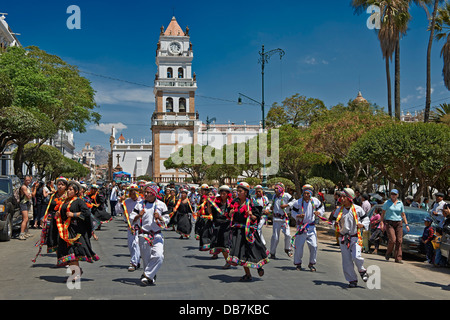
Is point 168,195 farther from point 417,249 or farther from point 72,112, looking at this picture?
point 72,112

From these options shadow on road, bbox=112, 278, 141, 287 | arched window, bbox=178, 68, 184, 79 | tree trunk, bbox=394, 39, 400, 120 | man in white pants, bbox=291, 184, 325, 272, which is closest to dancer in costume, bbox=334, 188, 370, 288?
man in white pants, bbox=291, 184, 325, 272

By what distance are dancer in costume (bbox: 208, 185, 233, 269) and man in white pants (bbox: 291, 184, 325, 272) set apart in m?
1.46

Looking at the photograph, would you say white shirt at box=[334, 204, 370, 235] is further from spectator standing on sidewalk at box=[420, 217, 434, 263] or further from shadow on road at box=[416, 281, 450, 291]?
spectator standing on sidewalk at box=[420, 217, 434, 263]

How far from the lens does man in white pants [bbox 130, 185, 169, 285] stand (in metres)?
8.01

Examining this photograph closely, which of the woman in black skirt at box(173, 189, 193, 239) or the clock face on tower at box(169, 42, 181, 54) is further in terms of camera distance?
the clock face on tower at box(169, 42, 181, 54)

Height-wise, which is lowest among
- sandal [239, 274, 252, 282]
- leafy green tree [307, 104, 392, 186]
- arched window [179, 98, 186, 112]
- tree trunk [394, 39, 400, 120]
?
sandal [239, 274, 252, 282]

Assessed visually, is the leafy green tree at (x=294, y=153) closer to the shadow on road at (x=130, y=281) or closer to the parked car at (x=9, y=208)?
the parked car at (x=9, y=208)

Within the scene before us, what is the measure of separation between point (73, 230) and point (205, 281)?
7.97 feet

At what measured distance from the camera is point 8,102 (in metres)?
21.8

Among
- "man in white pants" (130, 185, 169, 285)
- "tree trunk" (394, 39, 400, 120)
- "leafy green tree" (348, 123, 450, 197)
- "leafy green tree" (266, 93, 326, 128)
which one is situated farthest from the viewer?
"leafy green tree" (266, 93, 326, 128)

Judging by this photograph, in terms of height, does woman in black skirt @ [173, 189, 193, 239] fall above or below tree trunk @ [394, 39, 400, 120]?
below

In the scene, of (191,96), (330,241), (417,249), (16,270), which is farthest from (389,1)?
(191,96)

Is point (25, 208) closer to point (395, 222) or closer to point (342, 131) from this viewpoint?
point (395, 222)
